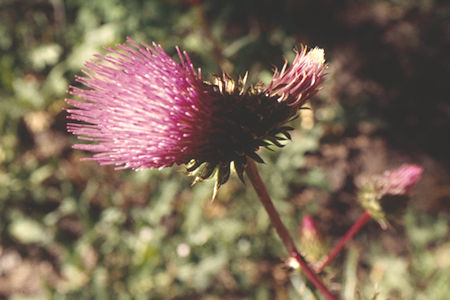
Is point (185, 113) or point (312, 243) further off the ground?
point (185, 113)

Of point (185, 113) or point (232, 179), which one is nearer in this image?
point (185, 113)

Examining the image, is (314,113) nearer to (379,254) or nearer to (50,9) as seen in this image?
(379,254)

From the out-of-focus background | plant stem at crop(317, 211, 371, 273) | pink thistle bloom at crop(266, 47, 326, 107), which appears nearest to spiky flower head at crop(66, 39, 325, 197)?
pink thistle bloom at crop(266, 47, 326, 107)

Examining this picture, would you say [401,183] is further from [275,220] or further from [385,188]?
[275,220]

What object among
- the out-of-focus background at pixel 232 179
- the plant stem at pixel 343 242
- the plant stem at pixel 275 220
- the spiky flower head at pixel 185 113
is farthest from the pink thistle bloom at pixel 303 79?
the out-of-focus background at pixel 232 179

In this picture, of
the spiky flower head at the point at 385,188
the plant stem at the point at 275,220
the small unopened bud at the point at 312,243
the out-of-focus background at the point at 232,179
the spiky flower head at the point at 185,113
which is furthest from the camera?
the out-of-focus background at the point at 232,179

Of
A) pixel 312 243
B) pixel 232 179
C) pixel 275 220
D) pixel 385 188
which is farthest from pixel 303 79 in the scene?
pixel 232 179

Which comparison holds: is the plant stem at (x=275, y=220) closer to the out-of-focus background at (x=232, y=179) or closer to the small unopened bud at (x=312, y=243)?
the small unopened bud at (x=312, y=243)
